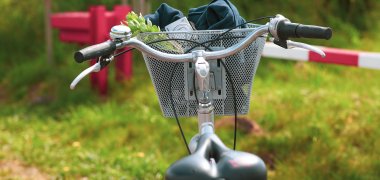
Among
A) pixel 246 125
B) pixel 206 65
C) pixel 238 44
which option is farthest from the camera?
pixel 246 125

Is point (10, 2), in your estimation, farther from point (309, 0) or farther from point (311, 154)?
point (311, 154)

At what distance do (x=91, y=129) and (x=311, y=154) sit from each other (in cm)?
214

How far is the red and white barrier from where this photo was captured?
4.25 meters

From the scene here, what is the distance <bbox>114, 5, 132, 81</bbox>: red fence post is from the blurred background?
0.10 meters

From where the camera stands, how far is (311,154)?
185 inches

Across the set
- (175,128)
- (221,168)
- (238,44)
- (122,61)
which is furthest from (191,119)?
(221,168)

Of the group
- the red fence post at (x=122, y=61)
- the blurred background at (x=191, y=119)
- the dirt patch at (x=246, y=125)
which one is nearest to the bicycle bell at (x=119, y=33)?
the blurred background at (x=191, y=119)

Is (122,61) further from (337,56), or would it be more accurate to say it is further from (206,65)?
(206,65)

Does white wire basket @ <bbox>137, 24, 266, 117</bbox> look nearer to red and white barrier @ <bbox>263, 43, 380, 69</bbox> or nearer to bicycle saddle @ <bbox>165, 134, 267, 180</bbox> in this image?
bicycle saddle @ <bbox>165, 134, 267, 180</bbox>

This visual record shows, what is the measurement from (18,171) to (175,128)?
4.57 ft

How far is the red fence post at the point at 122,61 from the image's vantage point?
21.7ft

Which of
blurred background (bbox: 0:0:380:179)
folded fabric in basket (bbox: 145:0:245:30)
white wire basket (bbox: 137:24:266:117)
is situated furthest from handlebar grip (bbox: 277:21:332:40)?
blurred background (bbox: 0:0:380:179)

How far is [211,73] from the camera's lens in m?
2.30

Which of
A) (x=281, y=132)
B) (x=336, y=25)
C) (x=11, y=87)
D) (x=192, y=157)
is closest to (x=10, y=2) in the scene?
(x=11, y=87)
